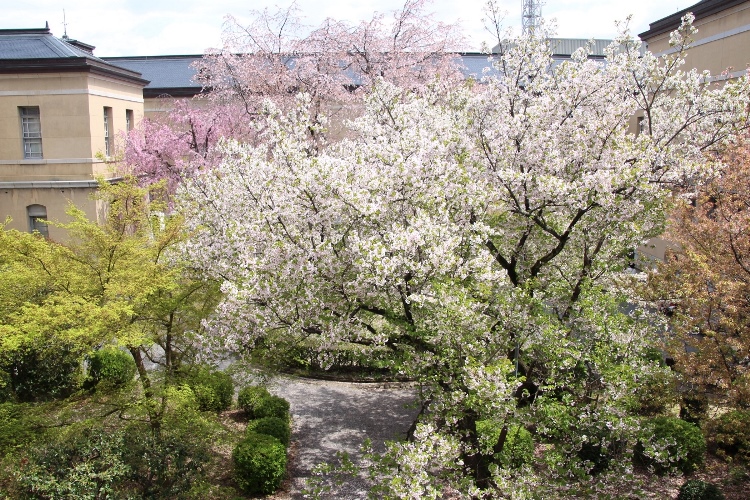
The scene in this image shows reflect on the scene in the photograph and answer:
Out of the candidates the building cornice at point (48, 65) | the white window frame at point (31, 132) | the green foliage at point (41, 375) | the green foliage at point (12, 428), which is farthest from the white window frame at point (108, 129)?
the green foliage at point (12, 428)

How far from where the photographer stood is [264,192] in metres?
9.07

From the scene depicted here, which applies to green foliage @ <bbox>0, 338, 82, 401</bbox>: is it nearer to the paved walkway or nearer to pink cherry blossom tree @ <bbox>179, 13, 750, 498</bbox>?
the paved walkway

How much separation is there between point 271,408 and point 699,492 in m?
7.96

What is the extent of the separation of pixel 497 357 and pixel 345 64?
18.2 metres

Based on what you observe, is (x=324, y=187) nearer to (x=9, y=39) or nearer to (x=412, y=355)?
(x=412, y=355)

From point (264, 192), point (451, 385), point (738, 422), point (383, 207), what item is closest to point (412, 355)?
point (451, 385)

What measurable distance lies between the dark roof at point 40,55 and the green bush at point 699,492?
23.7 meters

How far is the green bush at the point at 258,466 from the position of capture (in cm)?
1004

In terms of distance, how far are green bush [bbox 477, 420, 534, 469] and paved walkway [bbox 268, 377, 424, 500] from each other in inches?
73.9

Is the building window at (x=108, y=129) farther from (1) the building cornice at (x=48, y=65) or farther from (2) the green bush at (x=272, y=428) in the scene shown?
(2) the green bush at (x=272, y=428)

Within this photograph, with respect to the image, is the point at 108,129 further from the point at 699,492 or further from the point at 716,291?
the point at 699,492

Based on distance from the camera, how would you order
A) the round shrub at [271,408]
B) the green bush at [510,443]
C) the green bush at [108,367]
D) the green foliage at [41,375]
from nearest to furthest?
1. the green bush at [510,443]
2. the round shrub at [271,408]
3. the green foliage at [41,375]
4. the green bush at [108,367]

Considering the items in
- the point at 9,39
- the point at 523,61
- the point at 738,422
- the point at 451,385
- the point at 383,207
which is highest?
the point at 9,39

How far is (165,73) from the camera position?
33.7 m
